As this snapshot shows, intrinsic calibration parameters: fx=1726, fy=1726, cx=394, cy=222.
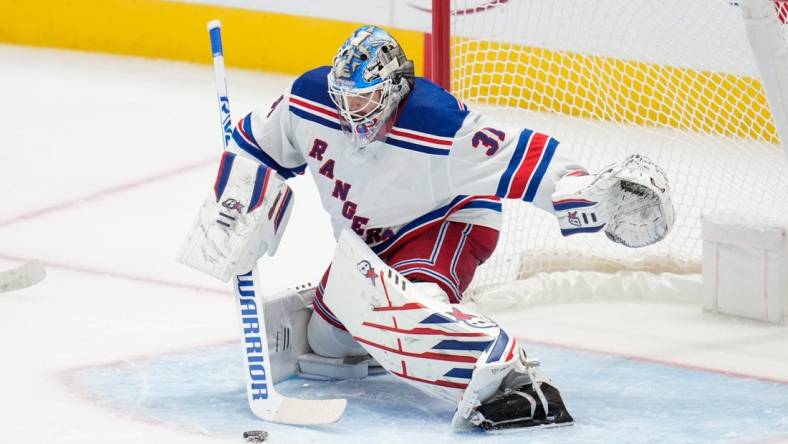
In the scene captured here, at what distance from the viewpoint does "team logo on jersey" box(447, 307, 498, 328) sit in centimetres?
360

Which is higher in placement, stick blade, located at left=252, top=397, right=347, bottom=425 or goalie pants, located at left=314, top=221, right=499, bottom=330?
goalie pants, located at left=314, top=221, right=499, bottom=330

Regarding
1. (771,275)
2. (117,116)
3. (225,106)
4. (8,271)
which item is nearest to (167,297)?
(8,271)

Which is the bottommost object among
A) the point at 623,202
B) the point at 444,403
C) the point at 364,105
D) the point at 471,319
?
the point at 444,403

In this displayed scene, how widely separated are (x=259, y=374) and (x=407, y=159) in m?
0.57

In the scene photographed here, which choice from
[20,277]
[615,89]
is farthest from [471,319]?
[615,89]

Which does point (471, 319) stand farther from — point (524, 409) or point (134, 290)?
point (134, 290)

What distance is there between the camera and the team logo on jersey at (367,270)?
3.68 metres

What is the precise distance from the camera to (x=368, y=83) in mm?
3648

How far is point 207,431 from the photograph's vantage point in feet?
11.9

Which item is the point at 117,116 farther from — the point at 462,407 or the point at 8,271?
the point at 462,407

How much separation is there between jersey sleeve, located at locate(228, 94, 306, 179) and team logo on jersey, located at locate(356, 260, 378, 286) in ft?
1.23

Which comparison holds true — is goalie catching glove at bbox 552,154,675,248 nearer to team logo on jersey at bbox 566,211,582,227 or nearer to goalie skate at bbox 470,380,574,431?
team logo on jersey at bbox 566,211,582,227

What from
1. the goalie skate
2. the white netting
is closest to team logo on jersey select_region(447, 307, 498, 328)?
the goalie skate

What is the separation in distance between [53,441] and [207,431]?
32cm
